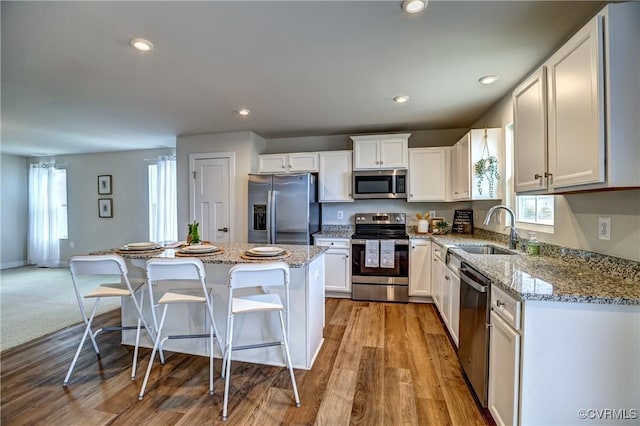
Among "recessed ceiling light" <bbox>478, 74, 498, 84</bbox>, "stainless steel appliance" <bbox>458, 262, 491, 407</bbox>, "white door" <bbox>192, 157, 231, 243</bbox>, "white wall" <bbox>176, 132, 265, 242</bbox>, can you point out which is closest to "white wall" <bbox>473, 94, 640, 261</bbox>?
"stainless steel appliance" <bbox>458, 262, 491, 407</bbox>

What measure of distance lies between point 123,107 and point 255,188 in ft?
5.95

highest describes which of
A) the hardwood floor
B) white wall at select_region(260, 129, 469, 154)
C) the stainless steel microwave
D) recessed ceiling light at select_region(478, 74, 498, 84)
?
recessed ceiling light at select_region(478, 74, 498, 84)

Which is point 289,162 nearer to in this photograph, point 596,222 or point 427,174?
point 427,174

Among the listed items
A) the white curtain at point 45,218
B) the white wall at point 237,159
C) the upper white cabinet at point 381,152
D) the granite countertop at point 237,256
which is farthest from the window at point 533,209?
the white curtain at point 45,218

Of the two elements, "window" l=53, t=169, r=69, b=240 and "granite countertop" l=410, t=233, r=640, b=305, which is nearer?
"granite countertop" l=410, t=233, r=640, b=305

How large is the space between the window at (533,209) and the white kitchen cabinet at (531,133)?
1.56 feet

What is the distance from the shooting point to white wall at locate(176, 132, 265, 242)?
4375mm

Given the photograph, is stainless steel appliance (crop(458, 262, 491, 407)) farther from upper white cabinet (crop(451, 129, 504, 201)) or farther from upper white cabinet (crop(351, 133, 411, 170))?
upper white cabinet (crop(351, 133, 411, 170))

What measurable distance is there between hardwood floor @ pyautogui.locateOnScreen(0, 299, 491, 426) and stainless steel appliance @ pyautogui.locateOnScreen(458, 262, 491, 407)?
0.52ft

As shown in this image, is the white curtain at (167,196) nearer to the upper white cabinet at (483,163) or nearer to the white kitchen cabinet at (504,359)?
the upper white cabinet at (483,163)

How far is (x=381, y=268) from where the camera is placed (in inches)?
148

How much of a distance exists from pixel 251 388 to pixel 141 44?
8.34 feet

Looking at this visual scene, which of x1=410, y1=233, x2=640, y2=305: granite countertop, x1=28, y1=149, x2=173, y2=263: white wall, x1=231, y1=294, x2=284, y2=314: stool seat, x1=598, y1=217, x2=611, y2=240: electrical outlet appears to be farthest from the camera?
x1=28, y1=149, x2=173, y2=263: white wall

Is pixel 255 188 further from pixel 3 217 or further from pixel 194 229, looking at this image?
pixel 3 217
